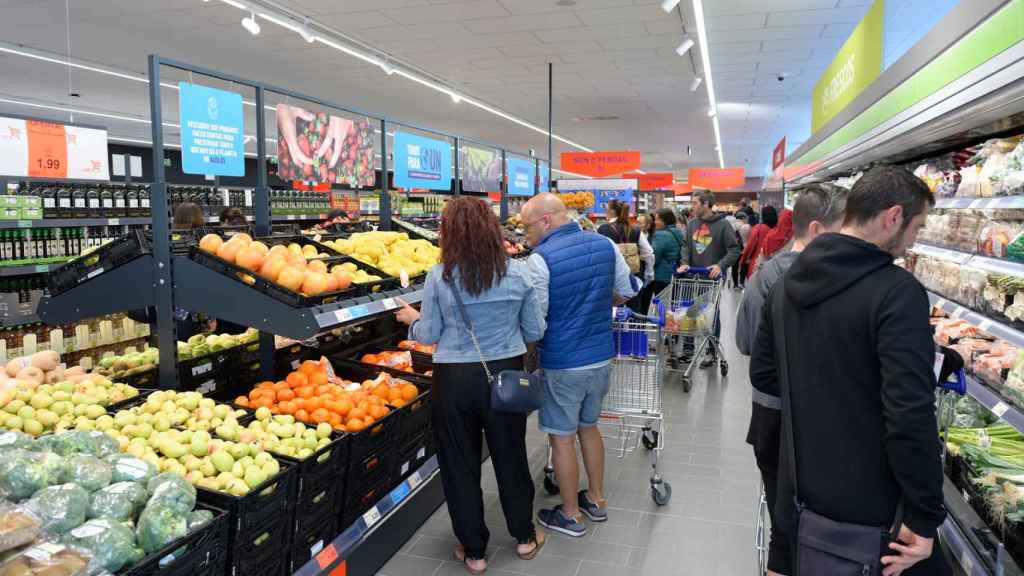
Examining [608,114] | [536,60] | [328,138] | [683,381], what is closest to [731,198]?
[608,114]

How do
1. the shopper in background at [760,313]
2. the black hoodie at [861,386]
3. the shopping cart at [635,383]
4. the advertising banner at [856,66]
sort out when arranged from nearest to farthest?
1. the black hoodie at [861,386]
2. the shopper in background at [760,313]
3. the shopping cart at [635,383]
4. the advertising banner at [856,66]

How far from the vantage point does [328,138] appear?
4.04 metres

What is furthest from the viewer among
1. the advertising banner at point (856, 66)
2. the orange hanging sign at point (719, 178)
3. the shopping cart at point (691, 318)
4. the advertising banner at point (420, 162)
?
the orange hanging sign at point (719, 178)

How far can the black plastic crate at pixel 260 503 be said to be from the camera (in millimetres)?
2133

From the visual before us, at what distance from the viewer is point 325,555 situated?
270 centimetres

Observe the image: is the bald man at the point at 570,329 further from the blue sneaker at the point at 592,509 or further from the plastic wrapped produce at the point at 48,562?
the plastic wrapped produce at the point at 48,562

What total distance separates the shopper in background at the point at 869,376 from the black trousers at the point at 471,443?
1.40 meters

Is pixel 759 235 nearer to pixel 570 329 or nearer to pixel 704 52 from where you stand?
pixel 704 52

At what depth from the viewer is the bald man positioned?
10.9 feet

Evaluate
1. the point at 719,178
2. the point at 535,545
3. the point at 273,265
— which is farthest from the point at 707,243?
the point at 719,178

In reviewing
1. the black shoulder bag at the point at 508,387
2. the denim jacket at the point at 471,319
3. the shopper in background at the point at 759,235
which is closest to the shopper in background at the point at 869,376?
the black shoulder bag at the point at 508,387

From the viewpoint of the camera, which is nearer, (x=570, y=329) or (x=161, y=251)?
(x=161, y=251)

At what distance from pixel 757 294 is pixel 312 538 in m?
2.07

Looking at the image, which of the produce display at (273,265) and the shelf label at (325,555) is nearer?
the shelf label at (325,555)
